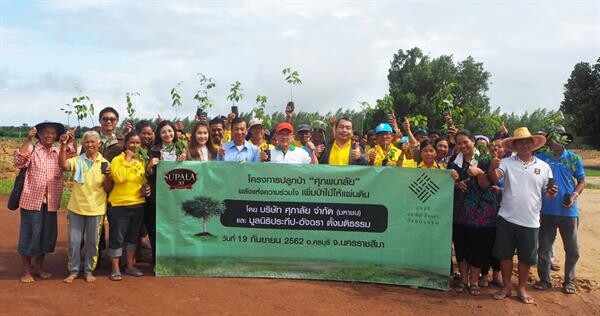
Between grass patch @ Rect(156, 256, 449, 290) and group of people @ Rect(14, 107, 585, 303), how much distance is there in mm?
368

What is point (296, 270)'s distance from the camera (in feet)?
19.5

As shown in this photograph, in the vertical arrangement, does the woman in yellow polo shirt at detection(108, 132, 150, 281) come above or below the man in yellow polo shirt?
below

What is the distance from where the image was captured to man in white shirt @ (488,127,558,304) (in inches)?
212

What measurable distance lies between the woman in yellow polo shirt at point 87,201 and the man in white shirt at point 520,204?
4.43m

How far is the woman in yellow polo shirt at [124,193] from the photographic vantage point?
5691 millimetres

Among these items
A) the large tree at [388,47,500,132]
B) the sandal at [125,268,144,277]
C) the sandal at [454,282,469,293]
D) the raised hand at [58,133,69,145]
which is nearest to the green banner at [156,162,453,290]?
the sandal at [454,282,469,293]

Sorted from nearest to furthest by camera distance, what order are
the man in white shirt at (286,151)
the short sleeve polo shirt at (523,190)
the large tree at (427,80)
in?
the short sleeve polo shirt at (523,190)
the man in white shirt at (286,151)
the large tree at (427,80)

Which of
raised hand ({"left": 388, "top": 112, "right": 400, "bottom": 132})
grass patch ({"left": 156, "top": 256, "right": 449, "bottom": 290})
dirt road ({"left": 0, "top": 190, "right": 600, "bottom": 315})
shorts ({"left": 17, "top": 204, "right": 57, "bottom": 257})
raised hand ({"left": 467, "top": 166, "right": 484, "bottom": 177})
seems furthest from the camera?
raised hand ({"left": 388, "top": 112, "right": 400, "bottom": 132})

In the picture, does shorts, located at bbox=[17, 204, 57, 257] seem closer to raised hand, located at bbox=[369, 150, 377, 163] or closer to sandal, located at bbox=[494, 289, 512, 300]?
raised hand, located at bbox=[369, 150, 377, 163]

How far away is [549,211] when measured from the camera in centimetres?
604

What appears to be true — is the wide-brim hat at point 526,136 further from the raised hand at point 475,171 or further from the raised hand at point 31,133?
the raised hand at point 31,133

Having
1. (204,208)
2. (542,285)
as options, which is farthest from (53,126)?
(542,285)

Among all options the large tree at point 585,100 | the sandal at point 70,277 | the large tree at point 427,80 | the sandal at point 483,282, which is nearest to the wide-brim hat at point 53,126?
the sandal at point 70,277

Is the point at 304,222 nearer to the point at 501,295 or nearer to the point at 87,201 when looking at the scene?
the point at 501,295
